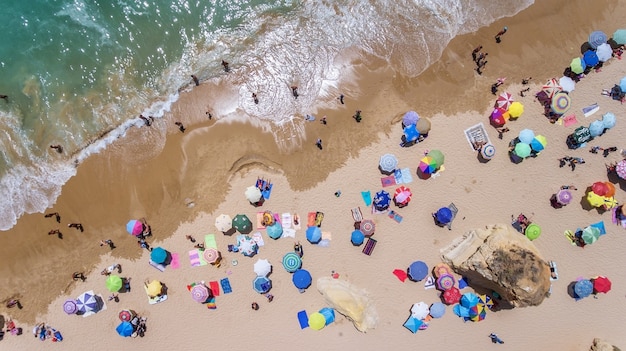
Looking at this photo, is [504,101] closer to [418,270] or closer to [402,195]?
[402,195]

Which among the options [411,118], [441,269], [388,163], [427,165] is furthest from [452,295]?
[411,118]

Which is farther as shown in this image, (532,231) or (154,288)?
(532,231)

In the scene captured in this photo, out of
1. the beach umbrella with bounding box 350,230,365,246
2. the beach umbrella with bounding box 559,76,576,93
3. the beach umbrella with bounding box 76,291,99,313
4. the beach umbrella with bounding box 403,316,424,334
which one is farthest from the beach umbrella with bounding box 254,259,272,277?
the beach umbrella with bounding box 559,76,576,93

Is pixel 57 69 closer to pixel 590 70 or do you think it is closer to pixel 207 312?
pixel 207 312

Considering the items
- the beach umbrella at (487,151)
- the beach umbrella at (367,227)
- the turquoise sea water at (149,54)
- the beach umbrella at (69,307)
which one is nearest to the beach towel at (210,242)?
the turquoise sea water at (149,54)

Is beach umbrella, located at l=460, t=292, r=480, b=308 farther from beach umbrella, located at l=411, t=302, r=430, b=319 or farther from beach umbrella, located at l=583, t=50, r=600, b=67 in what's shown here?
beach umbrella, located at l=583, t=50, r=600, b=67

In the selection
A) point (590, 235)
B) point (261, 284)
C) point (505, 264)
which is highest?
Answer: point (261, 284)
